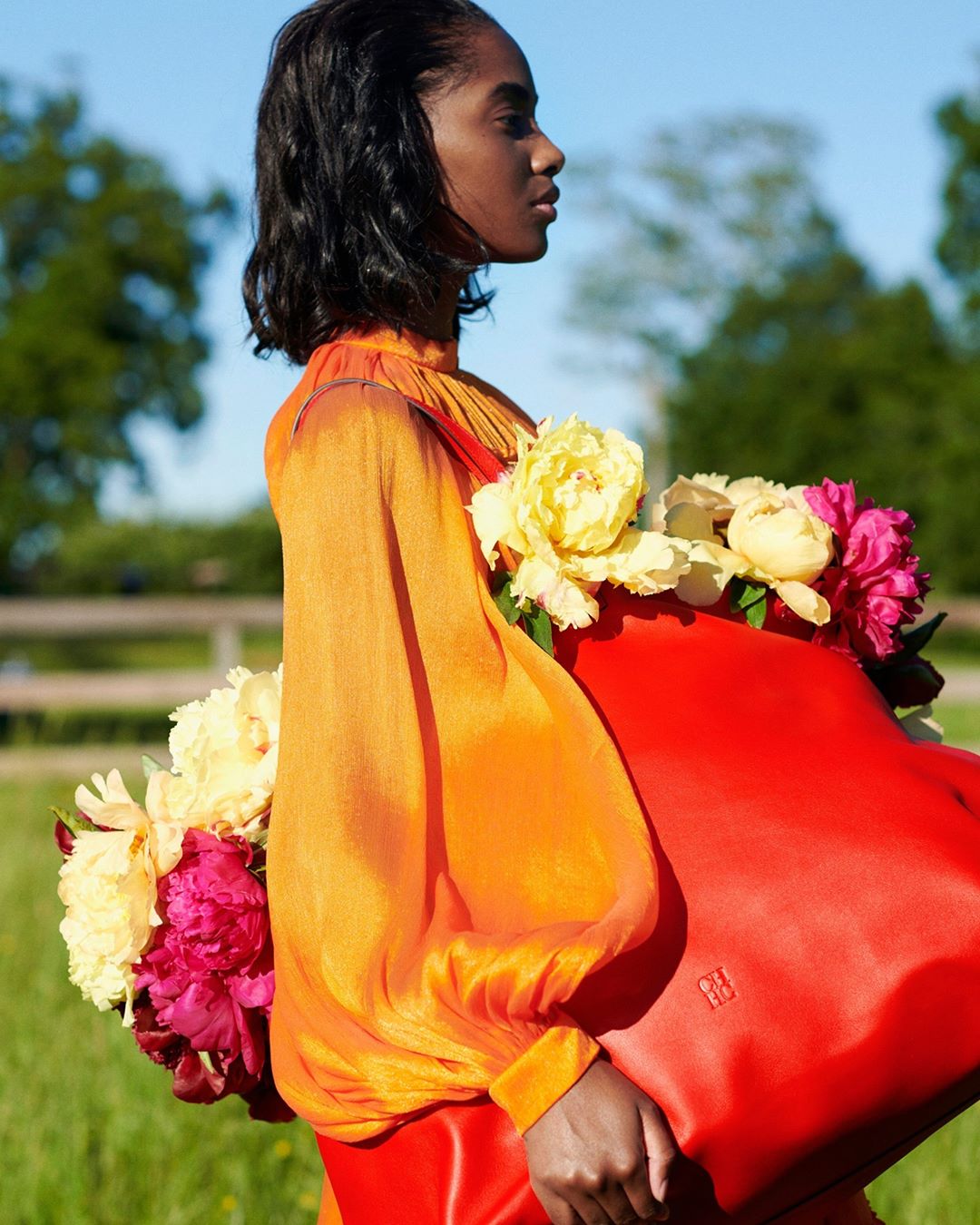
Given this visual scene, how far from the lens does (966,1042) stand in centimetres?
134

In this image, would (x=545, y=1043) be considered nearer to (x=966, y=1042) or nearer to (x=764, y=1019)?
(x=764, y=1019)

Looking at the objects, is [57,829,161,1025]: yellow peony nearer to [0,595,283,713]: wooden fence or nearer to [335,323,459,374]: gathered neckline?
[335,323,459,374]: gathered neckline

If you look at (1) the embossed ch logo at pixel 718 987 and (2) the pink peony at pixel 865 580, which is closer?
(1) the embossed ch logo at pixel 718 987

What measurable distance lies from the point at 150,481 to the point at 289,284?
17328 millimetres

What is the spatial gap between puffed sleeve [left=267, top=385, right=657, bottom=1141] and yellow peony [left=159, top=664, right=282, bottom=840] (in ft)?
0.84

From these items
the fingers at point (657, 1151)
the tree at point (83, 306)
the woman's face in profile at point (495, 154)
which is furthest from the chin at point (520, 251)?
the tree at point (83, 306)

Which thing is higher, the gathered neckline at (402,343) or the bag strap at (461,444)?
the gathered neckline at (402,343)

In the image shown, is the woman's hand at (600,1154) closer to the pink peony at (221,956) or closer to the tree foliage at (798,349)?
the pink peony at (221,956)

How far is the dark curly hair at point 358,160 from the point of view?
5.31 ft

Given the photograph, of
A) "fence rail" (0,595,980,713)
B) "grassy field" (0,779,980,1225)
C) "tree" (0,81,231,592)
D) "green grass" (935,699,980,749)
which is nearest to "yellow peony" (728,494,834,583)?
"grassy field" (0,779,980,1225)

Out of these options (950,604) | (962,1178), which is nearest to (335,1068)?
(962,1178)

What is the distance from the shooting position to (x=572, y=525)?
4.77ft

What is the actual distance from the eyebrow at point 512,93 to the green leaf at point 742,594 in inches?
23.7

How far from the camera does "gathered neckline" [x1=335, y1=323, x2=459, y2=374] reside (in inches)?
65.6
